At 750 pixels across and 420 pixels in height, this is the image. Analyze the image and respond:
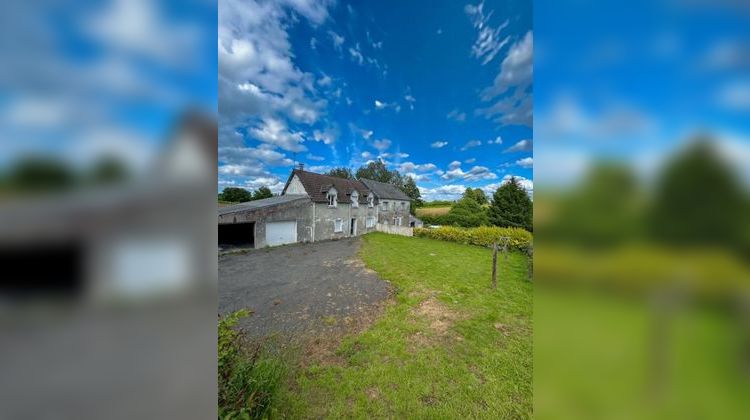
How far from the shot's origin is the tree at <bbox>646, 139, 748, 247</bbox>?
537 mm

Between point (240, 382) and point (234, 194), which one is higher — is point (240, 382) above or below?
below

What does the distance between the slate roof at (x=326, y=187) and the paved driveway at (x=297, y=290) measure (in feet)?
14.1

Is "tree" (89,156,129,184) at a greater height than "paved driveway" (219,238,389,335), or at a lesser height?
greater

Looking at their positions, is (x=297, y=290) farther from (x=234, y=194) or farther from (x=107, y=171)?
(x=107, y=171)

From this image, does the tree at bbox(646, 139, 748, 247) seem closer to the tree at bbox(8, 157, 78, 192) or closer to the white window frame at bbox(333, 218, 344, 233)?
the tree at bbox(8, 157, 78, 192)

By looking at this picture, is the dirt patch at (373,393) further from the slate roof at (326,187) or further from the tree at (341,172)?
the slate roof at (326,187)

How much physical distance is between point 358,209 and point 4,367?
14.3 meters

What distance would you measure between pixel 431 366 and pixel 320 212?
1074cm

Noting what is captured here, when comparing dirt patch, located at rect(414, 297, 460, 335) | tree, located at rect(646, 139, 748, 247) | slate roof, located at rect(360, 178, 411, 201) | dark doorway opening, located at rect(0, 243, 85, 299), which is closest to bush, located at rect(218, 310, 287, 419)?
dark doorway opening, located at rect(0, 243, 85, 299)

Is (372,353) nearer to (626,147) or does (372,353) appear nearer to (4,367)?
(4,367)

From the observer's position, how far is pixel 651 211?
Answer: 2.00ft

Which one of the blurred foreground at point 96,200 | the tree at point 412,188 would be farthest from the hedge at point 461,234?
the blurred foreground at point 96,200

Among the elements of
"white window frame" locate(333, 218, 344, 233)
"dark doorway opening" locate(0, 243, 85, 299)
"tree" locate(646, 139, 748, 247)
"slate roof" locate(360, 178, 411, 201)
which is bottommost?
"white window frame" locate(333, 218, 344, 233)

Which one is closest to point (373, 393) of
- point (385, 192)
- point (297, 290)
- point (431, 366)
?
point (431, 366)
